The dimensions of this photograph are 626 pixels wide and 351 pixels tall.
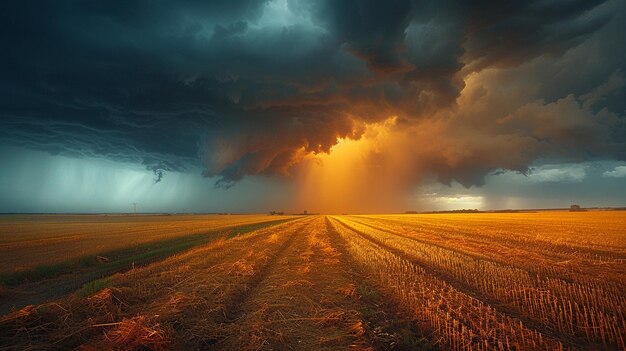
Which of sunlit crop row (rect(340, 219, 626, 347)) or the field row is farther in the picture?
sunlit crop row (rect(340, 219, 626, 347))

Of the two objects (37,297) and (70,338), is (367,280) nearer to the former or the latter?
(70,338)

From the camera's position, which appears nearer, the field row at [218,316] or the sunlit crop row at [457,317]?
the sunlit crop row at [457,317]

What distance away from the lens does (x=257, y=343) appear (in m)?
7.25

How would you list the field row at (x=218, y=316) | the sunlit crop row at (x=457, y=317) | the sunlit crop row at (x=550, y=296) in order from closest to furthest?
1. the sunlit crop row at (x=457, y=317)
2. the field row at (x=218, y=316)
3. the sunlit crop row at (x=550, y=296)

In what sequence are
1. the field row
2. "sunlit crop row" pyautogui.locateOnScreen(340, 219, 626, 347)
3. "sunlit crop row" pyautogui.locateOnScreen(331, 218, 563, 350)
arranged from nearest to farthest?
"sunlit crop row" pyautogui.locateOnScreen(331, 218, 563, 350), the field row, "sunlit crop row" pyautogui.locateOnScreen(340, 219, 626, 347)

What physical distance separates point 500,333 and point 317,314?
482 centimetres

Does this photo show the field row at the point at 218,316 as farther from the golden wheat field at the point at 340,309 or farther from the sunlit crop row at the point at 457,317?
the sunlit crop row at the point at 457,317

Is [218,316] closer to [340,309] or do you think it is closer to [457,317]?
[340,309]

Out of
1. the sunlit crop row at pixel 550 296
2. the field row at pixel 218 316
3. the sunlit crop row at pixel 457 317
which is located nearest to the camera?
the sunlit crop row at pixel 457 317

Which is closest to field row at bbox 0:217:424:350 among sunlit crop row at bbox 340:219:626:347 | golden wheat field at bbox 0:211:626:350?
golden wheat field at bbox 0:211:626:350

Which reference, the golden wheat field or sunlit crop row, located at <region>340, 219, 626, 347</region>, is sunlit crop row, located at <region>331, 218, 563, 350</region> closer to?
the golden wheat field

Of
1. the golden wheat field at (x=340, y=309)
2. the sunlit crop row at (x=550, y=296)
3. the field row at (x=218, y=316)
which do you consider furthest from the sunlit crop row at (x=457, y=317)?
the sunlit crop row at (x=550, y=296)

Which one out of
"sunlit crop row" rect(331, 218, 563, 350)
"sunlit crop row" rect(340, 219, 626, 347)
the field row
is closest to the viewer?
"sunlit crop row" rect(331, 218, 563, 350)

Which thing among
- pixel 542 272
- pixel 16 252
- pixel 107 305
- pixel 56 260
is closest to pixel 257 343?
pixel 107 305
